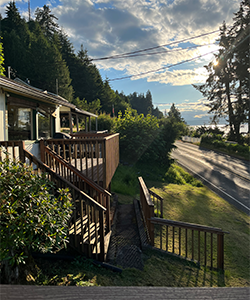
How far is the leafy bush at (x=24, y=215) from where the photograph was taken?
2.05m

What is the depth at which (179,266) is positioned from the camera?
13.1 ft

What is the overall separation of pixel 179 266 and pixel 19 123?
236 inches

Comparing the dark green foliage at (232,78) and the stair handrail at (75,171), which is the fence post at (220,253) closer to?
the stair handrail at (75,171)

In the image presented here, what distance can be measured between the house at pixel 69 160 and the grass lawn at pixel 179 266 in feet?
1.77

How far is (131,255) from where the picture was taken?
4.14 m

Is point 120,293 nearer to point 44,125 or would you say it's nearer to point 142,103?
point 44,125

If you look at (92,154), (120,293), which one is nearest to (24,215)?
(120,293)

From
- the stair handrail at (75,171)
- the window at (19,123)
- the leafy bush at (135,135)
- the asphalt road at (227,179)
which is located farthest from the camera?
the leafy bush at (135,135)

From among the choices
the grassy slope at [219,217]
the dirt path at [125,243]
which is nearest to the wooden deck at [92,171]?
the dirt path at [125,243]

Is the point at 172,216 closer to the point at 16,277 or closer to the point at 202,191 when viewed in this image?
the point at 202,191

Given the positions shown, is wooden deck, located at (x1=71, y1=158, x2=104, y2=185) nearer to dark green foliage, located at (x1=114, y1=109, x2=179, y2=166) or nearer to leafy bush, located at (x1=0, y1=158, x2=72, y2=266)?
leafy bush, located at (x1=0, y1=158, x2=72, y2=266)

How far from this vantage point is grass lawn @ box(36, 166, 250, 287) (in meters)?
3.09

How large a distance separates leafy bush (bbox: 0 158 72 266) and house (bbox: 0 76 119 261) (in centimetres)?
60

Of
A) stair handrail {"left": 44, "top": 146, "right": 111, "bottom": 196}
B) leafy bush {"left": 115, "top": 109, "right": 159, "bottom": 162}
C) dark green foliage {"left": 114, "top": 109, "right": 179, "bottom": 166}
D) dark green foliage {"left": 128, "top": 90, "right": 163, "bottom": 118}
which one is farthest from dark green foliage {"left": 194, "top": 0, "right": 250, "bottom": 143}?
dark green foliage {"left": 128, "top": 90, "right": 163, "bottom": 118}
